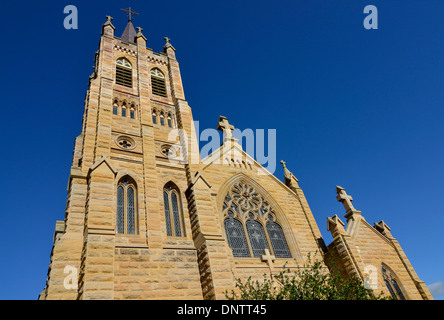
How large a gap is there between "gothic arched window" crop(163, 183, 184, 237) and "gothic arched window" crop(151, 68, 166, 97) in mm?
8240

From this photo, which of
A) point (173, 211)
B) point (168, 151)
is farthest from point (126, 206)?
point (168, 151)

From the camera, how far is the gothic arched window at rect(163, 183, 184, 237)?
1248cm

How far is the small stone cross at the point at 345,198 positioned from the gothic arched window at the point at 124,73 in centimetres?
1483

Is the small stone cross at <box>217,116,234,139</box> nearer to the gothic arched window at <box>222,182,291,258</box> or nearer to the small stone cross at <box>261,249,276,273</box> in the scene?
the gothic arched window at <box>222,182,291,258</box>

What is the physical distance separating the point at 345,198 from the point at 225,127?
896 cm

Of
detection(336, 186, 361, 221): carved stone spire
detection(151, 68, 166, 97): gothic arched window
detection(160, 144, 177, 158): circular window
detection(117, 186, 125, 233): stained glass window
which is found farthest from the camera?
detection(151, 68, 166, 97): gothic arched window

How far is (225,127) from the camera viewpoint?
19.6 m

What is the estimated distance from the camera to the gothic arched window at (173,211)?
1248cm

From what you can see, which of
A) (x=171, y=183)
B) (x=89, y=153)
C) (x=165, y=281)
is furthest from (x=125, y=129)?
(x=165, y=281)

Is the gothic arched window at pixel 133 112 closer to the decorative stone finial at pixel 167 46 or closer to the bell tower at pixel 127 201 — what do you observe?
the bell tower at pixel 127 201

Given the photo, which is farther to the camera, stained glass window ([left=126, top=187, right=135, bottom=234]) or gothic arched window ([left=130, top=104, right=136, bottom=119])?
gothic arched window ([left=130, top=104, right=136, bottom=119])

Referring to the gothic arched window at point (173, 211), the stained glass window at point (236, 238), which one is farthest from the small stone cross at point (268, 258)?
the gothic arched window at point (173, 211)

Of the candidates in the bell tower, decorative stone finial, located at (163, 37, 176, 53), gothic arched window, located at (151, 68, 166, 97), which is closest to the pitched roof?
decorative stone finial, located at (163, 37, 176, 53)
